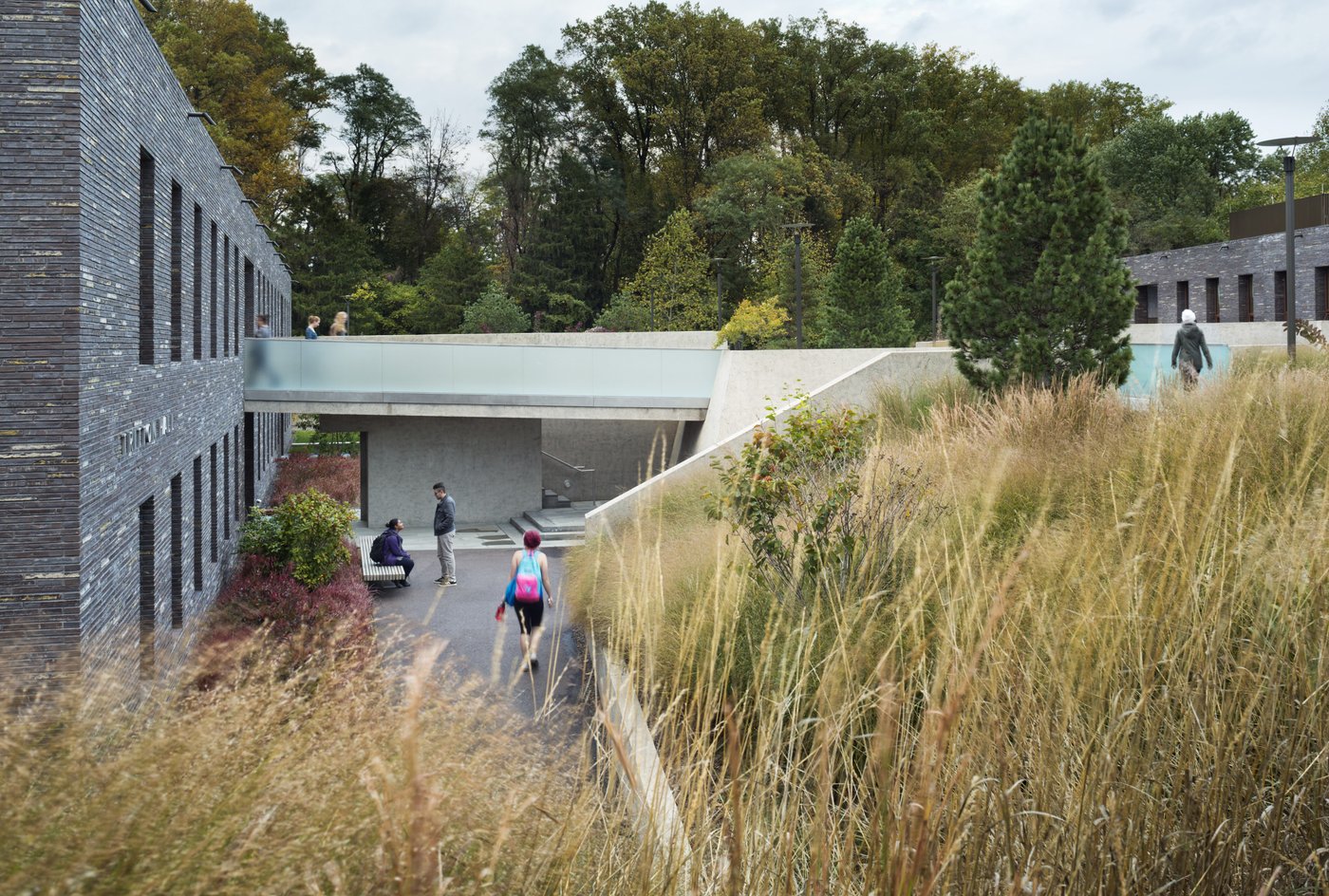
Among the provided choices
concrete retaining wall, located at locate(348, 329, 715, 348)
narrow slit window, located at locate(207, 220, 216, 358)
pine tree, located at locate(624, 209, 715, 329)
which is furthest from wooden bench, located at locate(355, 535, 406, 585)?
pine tree, located at locate(624, 209, 715, 329)

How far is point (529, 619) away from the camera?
937 centimetres

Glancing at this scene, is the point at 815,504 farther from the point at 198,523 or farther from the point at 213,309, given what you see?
the point at 213,309

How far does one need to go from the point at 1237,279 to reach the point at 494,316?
77.0 feet

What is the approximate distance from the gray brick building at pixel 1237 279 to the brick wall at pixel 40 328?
76.9ft

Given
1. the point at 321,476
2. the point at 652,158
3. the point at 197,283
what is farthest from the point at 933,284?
the point at 197,283

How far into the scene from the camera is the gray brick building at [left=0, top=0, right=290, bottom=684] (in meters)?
7.50

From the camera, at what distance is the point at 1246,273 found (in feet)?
104

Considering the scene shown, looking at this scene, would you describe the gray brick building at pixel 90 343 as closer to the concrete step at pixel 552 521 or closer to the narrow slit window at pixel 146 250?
the narrow slit window at pixel 146 250

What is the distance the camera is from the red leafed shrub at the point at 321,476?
28016 mm

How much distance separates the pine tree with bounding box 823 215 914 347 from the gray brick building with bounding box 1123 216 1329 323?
5.47 meters

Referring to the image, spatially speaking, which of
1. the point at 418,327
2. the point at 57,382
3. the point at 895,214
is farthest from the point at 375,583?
the point at 895,214

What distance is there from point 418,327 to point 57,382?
4028 centimetres

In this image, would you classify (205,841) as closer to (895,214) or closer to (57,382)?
(57,382)

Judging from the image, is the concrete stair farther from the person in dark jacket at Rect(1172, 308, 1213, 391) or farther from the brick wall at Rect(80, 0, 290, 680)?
the person in dark jacket at Rect(1172, 308, 1213, 391)
